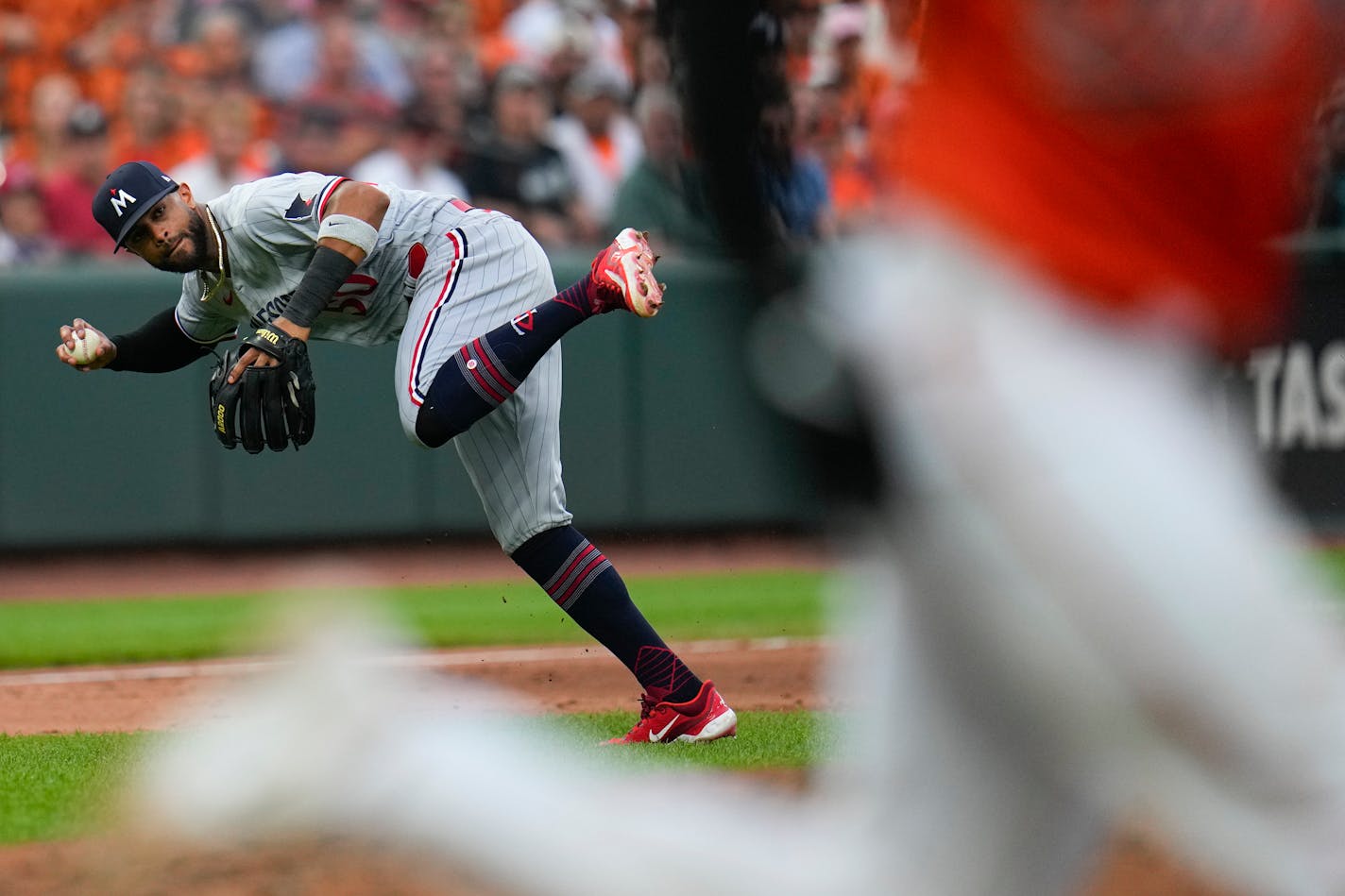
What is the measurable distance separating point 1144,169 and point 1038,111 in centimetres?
12

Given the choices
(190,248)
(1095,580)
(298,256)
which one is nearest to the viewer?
(1095,580)

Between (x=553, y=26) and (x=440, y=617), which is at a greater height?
(x=553, y=26)

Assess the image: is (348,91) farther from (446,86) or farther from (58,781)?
(58,781)

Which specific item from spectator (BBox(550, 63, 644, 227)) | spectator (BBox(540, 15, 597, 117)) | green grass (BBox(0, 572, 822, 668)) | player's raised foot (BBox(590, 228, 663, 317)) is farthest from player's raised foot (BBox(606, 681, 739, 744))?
spectator (BBox(540, 15, 597, 117))

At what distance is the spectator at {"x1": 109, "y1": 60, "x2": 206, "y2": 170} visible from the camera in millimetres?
9562

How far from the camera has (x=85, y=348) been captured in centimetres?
508

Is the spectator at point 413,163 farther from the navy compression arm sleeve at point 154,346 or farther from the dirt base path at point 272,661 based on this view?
the navy compression arm sleeve at point 154,346

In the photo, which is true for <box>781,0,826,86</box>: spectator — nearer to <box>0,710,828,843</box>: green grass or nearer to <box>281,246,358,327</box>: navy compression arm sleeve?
<box>0,710,828,843</box>: green grass

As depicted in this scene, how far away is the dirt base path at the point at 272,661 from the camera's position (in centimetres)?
328

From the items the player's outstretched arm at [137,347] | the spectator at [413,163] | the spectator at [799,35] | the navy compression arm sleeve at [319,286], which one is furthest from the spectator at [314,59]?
the spectator at [799,35]

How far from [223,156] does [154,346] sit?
4.18 metres

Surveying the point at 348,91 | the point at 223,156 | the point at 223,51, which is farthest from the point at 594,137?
the point at 223,51

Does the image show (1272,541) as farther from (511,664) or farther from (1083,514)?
(511,664)

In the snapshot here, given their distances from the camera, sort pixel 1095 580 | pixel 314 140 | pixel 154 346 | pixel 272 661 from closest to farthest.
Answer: pixel 1095 580
pixel 272 661
pixel 154 346
pixel 314 140
